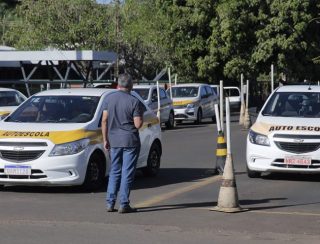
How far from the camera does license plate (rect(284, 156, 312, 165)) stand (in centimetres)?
1267

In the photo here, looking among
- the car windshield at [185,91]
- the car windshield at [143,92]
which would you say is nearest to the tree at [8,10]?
the car windshield at [185,91]

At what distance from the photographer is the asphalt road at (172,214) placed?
8.31 m

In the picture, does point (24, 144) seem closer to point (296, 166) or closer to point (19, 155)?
point (19, 155)

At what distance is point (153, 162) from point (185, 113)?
18.1 meters

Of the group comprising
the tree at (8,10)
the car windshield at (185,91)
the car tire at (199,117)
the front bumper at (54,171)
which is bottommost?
the car tire at (199,117)

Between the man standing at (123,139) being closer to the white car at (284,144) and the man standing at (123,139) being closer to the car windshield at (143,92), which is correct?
the white car at (284,144)

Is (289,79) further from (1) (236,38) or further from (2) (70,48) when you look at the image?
(2) (70,48)

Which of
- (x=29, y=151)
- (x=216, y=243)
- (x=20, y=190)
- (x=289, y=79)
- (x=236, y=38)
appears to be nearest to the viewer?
(x=216, y=243)

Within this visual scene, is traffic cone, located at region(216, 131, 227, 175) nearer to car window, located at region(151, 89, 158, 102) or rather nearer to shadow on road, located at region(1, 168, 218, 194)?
shadow on road, located at region(1, 168, 218, 194)

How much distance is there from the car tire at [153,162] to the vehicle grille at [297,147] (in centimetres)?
235

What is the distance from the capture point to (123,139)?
31.7ft

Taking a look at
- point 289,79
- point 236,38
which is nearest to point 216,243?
point 236,38

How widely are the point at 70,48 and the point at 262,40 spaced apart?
11.5m

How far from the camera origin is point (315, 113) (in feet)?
46.0
